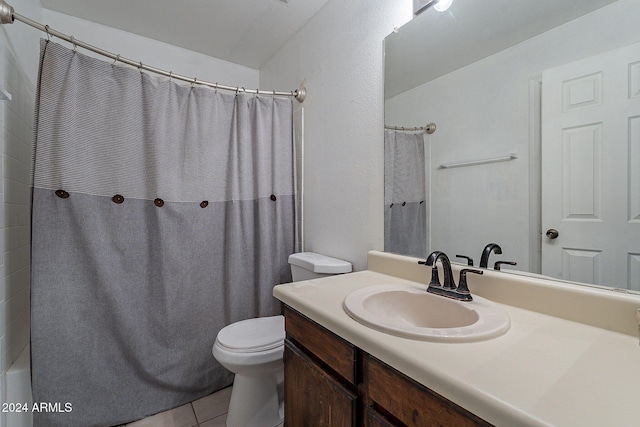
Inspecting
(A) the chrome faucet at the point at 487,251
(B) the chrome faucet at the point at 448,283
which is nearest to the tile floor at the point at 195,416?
(B) the chrome faucet at the point at 448,283

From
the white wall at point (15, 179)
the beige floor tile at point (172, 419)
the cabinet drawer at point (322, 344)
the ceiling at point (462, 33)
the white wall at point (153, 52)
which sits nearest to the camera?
the cabinet drawer at point (322, 344)

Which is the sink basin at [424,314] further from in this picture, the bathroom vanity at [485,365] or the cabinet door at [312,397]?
the cabinet door at [312,397]

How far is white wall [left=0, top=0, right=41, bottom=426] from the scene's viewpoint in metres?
1.16

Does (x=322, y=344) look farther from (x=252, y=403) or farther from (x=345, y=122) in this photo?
(x=345, y=122)

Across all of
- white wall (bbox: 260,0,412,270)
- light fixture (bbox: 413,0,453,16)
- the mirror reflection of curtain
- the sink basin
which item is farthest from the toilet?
light fixture (bbox: 413,0,453,16)

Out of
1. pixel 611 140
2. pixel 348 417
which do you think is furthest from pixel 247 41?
pixel 348 417

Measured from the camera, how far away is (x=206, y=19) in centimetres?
174

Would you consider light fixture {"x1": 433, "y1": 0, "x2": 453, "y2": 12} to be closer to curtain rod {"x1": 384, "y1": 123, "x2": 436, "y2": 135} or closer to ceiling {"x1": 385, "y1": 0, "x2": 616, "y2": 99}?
ceiling {"x1": 385, "y1": 0, "x2": 616, "y2": 99}

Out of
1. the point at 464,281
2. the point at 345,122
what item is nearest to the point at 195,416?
the point at 464,281

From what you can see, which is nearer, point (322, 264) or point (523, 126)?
point (523, 126)

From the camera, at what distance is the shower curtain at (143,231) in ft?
4.05

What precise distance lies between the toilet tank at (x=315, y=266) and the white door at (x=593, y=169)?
85 centimetres

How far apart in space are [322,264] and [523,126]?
3.39ft

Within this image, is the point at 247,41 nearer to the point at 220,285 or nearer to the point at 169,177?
the point at 169,177
